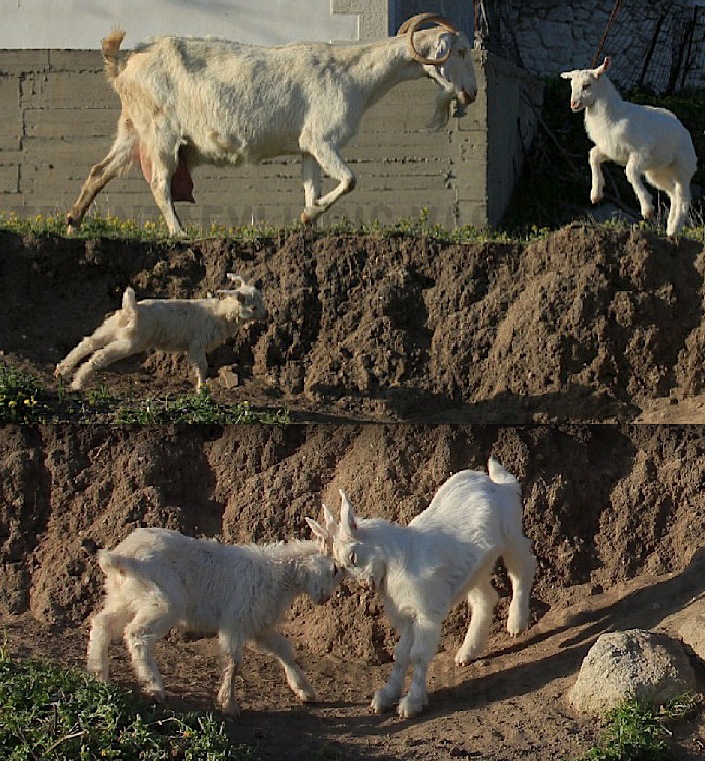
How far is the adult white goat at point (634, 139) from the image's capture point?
14.0 m

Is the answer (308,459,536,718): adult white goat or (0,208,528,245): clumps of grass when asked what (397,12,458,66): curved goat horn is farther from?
(308,459,536,718): adult white goat

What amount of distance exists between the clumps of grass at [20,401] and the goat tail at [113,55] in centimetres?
397

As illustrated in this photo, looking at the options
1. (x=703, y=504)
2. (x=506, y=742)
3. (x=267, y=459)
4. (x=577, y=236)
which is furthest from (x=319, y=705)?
(x=577, y=236)

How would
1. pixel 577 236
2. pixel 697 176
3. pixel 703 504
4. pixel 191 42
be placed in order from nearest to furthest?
pixel 703 504 → pixel 577 236 → pixel 191 42 → pixel 697 176

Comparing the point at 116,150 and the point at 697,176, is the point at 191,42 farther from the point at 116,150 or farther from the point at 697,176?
the point at 697,176

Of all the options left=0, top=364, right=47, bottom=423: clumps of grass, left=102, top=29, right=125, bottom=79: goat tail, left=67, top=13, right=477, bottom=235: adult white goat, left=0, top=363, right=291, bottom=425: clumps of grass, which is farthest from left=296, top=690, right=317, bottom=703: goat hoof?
left=102, top=29, right=125, bottom=79: goat tail

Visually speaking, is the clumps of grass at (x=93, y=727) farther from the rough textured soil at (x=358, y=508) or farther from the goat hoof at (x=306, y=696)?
the goat hoof at (x=306, y=696)

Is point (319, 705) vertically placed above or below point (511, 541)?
below

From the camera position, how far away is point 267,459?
10.3 meters

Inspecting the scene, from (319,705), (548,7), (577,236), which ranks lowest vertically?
(319,705)

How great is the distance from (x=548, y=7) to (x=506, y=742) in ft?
49.8

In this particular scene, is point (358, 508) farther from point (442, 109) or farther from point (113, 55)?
point (113, 55)

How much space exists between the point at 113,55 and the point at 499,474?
6.45 meters

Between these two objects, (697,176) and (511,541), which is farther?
(697,176)
